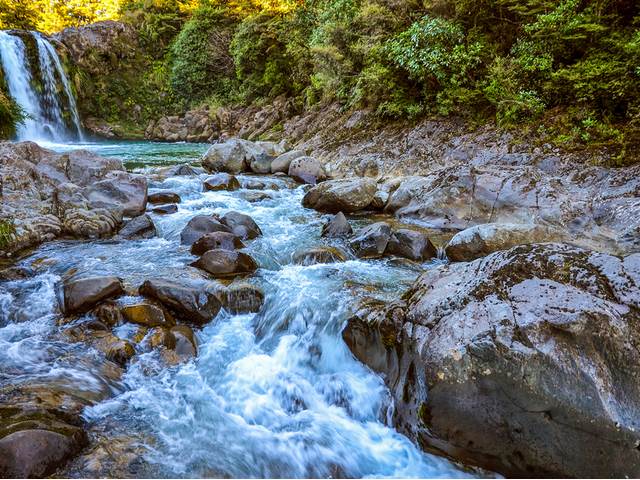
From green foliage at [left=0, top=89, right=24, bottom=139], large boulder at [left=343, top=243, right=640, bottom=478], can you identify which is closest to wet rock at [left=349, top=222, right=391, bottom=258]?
large boulder at [left=343, top=243, right=640, bottom=478]

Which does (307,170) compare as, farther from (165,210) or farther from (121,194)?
(121,194)

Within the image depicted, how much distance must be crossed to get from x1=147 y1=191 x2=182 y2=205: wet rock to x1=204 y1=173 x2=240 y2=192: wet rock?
4.16 feet

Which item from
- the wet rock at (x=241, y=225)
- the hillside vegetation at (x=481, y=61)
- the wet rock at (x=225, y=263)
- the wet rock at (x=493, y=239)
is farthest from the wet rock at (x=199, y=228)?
the hillside vegetation at (x=481, y=61)

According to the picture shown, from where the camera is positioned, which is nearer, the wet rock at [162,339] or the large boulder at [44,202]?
the wet rock at [162,339]

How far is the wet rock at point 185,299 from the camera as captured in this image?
4.77 m

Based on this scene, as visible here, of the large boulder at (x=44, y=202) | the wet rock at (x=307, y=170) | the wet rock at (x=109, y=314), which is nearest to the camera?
the wet rock at (x=109, y=314)

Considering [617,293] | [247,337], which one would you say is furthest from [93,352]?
[617,293]

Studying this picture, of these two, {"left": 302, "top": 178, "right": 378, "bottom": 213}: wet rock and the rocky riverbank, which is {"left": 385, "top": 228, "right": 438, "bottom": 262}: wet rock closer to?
the rocky riverbank

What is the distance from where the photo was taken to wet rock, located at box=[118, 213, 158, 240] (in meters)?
7.17

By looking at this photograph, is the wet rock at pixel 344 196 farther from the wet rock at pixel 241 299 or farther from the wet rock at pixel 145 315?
the wet rock at pixel 145 315

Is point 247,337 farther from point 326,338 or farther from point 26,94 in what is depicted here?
point 26,94

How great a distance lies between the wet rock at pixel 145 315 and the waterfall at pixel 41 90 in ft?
56.3

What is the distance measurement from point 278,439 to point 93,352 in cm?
220

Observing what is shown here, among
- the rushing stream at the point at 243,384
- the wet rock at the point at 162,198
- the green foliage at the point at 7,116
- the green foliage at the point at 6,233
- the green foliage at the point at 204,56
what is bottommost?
the rushing stream at the point at 243,384
